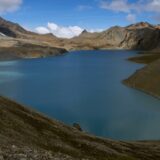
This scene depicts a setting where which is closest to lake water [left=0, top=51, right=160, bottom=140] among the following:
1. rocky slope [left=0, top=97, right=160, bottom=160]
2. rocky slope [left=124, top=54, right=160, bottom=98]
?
rocky slope [left=124, top=54, right=160, bottom=98]

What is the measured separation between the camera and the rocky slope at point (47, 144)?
25344 millimetres

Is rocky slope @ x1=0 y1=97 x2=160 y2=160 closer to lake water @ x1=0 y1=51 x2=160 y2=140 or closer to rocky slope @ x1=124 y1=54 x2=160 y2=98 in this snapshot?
lake water @ x1=0 y1=51 x2=160 y2=140

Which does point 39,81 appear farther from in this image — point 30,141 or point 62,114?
point 30,141

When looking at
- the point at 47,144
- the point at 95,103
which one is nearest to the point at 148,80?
the point at 95,103

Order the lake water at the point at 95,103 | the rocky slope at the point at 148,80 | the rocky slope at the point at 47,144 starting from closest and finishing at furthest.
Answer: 1. the rocky slope at the point at 47,144
2. the lake water at the point at 95,103
3. the rocky slope at the point at 148,80

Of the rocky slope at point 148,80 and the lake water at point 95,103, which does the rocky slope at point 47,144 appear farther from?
the rocky slope at point 148,80

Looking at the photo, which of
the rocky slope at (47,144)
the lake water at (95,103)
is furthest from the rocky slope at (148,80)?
the rocky slope at (47,144)

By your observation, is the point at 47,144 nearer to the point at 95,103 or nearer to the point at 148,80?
the point at 95,103

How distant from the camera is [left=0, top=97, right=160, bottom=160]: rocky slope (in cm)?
2534

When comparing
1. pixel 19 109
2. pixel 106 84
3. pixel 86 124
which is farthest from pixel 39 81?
pixel 19 109

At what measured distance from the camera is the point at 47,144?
29.5 m

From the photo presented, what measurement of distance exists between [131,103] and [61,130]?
41.7 metres

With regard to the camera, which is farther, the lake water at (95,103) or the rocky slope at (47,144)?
the lake water at (95,103)

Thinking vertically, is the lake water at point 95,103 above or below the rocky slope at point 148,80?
below
